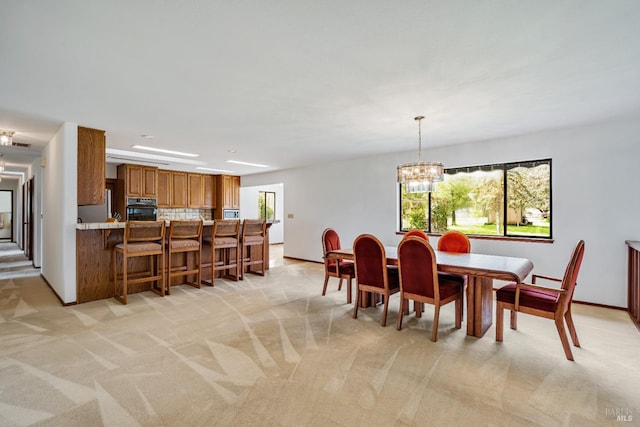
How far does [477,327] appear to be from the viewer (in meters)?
2.89

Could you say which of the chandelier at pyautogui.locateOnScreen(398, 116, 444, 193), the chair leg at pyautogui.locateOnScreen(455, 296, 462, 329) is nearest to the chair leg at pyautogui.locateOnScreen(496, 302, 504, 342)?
the chair leg at pyautogui.locateOnScreen(455, 296, 462, 329)

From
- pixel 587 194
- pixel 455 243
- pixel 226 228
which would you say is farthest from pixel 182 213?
pixel 587 194

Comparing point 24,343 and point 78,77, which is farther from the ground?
point 78,77

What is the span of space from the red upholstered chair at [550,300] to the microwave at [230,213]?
7.41 m

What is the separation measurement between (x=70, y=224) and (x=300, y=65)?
3613mm

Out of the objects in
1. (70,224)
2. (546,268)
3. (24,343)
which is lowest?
(24,343)

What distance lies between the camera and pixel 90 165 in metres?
4.03

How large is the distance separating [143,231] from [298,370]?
294cm

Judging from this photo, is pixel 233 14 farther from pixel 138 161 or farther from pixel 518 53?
pixel 138 161

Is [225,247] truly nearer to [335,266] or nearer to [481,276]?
[335,266]

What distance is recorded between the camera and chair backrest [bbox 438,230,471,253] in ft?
12.8

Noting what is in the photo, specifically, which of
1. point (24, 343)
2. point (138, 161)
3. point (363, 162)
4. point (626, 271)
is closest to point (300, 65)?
point (24, 343)

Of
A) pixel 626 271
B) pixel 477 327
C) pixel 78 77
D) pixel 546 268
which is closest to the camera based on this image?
pixel 78 77

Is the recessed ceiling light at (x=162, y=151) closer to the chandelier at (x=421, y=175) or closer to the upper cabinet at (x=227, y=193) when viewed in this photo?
the upper cabinet at (x=227, y=193)
